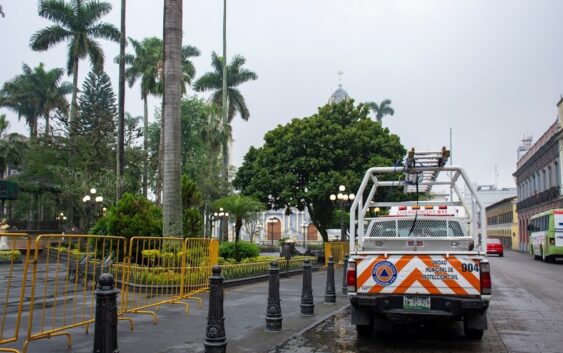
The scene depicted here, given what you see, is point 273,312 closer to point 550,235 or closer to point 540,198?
point 550,235

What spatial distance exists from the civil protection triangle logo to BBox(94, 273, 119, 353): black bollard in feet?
12.8

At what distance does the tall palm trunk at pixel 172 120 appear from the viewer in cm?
1458

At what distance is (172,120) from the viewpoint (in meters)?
14.7

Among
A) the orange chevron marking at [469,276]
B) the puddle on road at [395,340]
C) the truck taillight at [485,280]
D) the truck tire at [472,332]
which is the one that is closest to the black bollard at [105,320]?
the puddle on road at [395,340]

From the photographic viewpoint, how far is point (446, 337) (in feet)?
27.0

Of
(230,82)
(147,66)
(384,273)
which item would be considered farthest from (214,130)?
(384,273)

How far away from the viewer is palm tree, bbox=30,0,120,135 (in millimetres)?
40625

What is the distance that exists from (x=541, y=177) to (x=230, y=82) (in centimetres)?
3247

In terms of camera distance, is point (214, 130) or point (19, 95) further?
point (19, 95)

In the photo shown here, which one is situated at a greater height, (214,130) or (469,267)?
(214,130)

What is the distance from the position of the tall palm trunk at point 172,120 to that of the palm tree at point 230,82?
32.5 metres

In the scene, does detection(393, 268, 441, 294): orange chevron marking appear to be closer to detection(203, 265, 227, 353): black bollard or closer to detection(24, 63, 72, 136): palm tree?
detection(203, 265, 227, 353): black bollard

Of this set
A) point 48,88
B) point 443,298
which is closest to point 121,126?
point 443,298

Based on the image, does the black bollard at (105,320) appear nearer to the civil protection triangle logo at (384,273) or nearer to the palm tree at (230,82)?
the civil protection triangle logo at (384,273)
